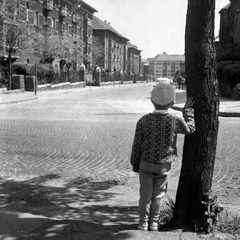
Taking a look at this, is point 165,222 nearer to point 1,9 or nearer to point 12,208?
point 12,208

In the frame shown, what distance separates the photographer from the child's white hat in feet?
12.7

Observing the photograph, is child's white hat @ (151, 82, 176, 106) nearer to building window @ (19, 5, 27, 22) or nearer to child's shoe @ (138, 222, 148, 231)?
child's shoe @ (138, 222, 148, 231)

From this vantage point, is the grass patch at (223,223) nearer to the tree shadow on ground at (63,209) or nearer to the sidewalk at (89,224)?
the sidewalk at (89,224)

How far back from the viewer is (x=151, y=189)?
4.01 meters

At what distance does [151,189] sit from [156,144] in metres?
0.47

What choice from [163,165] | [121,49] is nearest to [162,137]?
[163,165]

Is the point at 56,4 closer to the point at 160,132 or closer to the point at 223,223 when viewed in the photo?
the point at 160,132

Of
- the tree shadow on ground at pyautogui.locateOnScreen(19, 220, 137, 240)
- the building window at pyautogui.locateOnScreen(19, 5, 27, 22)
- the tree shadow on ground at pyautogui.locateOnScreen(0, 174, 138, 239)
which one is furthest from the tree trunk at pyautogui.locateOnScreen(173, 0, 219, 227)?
the building window at pyautogui.locateOnScreen(19, 5, 27, 22)

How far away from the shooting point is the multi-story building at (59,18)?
45.5 m

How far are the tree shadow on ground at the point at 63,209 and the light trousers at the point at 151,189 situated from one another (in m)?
0.22

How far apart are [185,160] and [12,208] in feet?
6.88

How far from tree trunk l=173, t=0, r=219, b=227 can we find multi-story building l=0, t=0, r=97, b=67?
35837 millimetres

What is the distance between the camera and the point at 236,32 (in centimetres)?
4244

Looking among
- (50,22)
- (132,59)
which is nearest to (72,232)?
(50,22)
